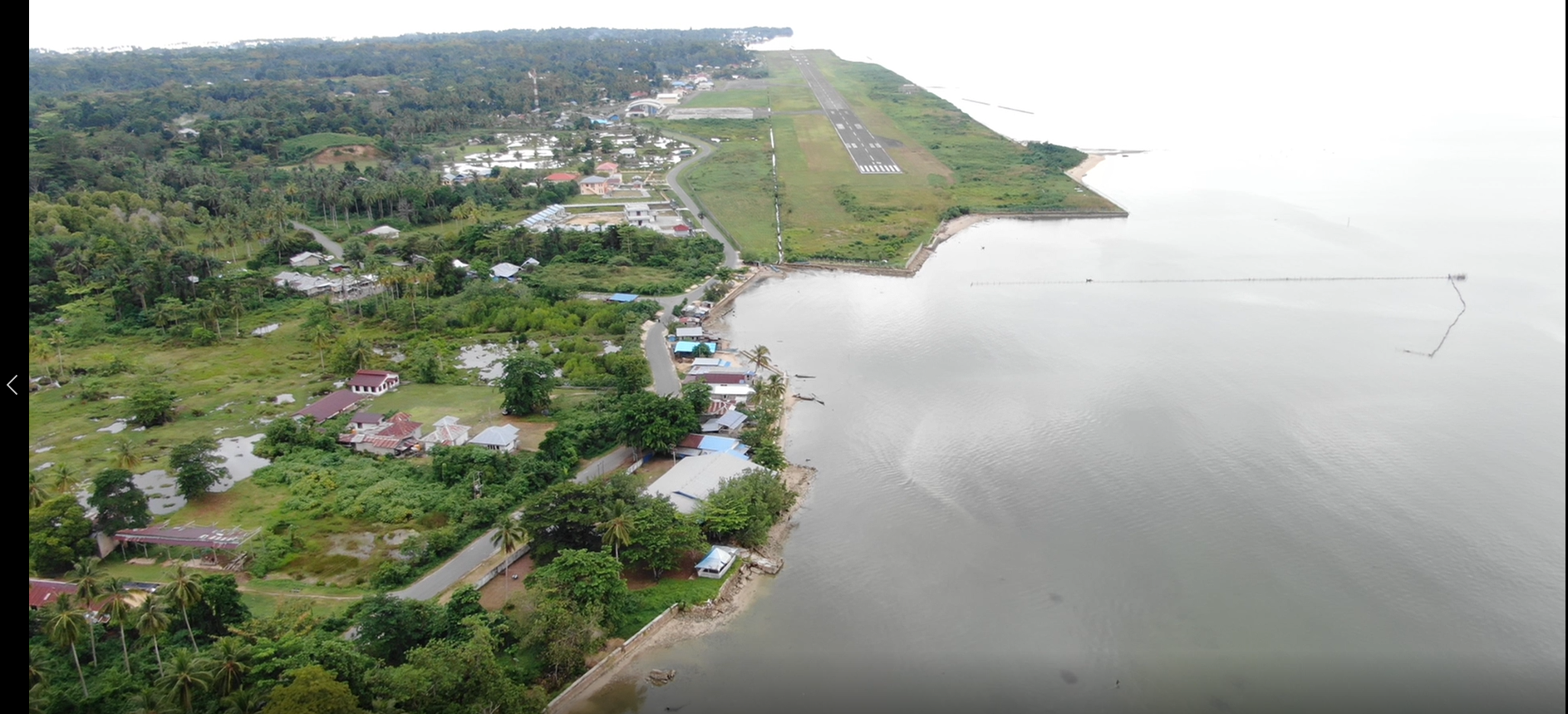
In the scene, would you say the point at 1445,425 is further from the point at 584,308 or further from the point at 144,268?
the point at 144,268

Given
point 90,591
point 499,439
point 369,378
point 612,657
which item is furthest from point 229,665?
point 369,378

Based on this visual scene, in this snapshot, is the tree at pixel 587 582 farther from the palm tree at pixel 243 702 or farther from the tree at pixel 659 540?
the palm tree at pixel 243 702

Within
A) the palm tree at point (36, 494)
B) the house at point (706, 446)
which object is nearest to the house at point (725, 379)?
the house at point (706, 446)

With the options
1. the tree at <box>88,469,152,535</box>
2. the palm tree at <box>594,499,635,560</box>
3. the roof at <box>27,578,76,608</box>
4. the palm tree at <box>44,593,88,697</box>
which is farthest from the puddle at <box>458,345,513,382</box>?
the palm tree at <box>44,593,88,697</box>

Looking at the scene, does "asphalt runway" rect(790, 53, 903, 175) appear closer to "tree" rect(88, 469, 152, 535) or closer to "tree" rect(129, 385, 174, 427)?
"tree" rect(129, 385, 174, 427)

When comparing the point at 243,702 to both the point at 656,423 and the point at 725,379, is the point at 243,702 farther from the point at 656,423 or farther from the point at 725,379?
the point at 725,379

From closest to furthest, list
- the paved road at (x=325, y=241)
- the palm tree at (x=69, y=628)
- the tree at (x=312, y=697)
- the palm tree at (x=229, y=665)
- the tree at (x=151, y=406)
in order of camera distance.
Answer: the tree at (x=312, y=697), the palm tree at (x=229, y=665), the palm tree at (x=69, y=628), the tree at (x=151, y=406), the paved road at (x=325, y=241)
